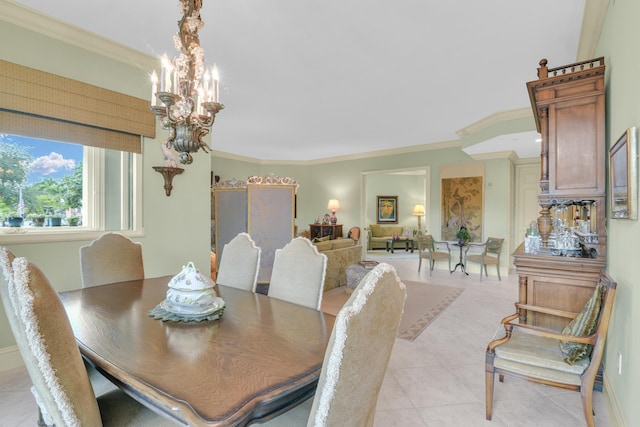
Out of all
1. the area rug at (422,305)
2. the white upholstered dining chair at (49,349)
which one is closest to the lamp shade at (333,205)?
the area rug at (422,305)

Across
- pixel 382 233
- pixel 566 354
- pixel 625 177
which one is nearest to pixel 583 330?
pixel 566 354

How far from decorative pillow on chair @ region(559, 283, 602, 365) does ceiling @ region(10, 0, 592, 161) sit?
2.17 metres

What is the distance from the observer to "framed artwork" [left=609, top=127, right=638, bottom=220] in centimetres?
148

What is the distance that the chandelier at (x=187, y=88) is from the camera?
71.4 inches

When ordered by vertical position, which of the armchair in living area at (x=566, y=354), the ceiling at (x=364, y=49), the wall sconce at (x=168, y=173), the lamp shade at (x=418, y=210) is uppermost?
the ceiling at (x=364, y=49)

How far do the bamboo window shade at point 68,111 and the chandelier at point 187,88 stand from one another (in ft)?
4.38

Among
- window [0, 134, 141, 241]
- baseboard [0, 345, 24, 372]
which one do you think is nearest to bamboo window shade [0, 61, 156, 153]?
window [0, 134, 141, 241]

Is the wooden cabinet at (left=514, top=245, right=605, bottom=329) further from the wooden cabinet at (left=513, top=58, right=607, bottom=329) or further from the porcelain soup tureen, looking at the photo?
the porcelain soup tureen

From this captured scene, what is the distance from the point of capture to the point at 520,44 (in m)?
2.93

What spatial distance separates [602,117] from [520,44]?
44.1 inches

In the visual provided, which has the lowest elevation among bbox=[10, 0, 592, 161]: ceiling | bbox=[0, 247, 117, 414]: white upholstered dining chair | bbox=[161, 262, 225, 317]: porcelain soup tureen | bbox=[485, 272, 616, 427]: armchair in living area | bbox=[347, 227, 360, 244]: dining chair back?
bbox=[485, 272, 616, 427]: armchair in living area

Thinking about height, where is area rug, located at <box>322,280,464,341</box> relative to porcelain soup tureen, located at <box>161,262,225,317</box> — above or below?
below

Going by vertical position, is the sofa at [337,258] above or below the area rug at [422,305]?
above

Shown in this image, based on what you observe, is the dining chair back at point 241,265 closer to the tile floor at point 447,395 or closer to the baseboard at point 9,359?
the tile floor at point 447,395
